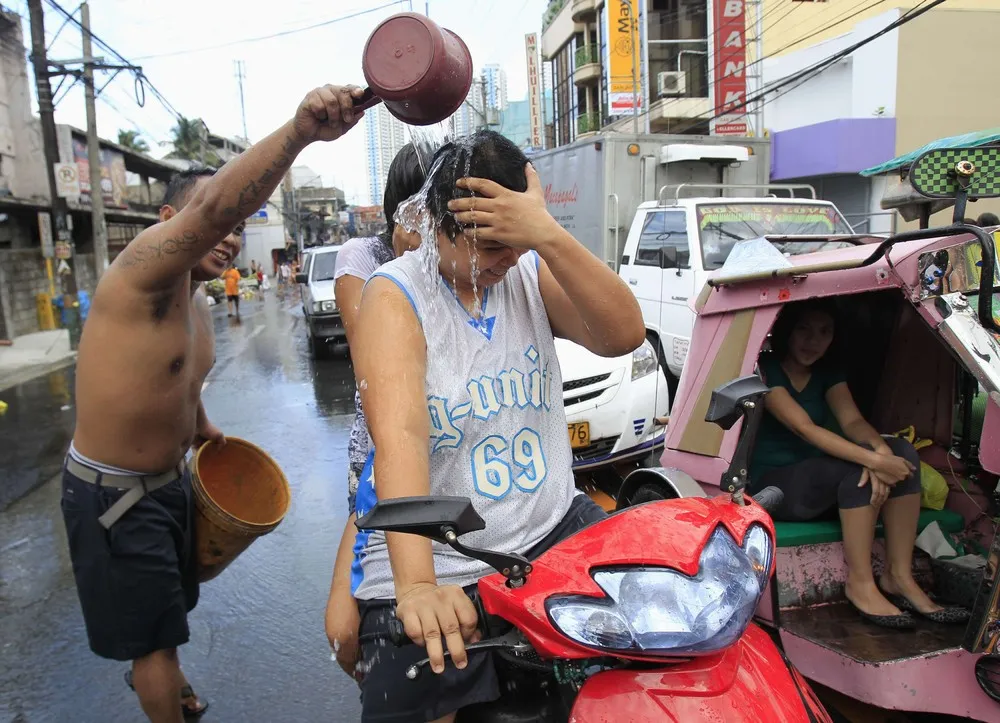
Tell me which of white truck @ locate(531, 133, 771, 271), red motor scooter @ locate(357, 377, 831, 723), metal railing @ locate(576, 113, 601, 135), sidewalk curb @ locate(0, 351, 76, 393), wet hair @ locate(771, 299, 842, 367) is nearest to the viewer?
red motor scooter @ locate(357, 377, 831, 723)

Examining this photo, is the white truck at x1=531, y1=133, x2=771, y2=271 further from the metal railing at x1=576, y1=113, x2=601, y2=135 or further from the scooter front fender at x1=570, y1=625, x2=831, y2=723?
the metal railing at x1=576, y1=113, x2=601, y2=135

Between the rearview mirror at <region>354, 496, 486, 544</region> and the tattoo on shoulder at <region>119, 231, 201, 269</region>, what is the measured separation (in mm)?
1215

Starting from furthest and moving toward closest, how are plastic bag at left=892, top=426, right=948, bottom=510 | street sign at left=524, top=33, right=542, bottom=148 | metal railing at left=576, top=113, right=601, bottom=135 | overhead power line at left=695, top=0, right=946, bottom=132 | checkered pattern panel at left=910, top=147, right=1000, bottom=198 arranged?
1. metal railing at left=576, top=113, right=601, bottom=135
2. street sign at left=524, top=33, right=542, bottom=148
3. overhead power line at left=695, top=0, right=946, bottom=132
4. plastic bag at left=892, top=426, right=948, bottom=510
5. checkered pattern panel at left=910, top=147, right=1000, bottom=198

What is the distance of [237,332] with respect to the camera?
18.7 metres

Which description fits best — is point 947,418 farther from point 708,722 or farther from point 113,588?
point 113,588

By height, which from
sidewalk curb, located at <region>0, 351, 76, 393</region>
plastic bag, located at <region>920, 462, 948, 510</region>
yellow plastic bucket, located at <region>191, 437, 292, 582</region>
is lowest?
sidewalk curb, located at <region>0, 351, 76, 393</region>

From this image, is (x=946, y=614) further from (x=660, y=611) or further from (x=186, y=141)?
(x=186, y=141)

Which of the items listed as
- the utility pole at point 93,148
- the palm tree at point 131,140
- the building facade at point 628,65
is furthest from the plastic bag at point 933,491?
the palm tree at point 131,140

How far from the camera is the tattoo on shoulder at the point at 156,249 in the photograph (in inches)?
79.8

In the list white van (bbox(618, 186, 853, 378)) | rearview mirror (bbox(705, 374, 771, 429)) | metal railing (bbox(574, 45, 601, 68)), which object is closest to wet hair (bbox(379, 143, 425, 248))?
rearview mirror (bbox(705, 374, 771, 429))

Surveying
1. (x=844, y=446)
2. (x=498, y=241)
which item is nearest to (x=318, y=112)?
(x=498, y=241)

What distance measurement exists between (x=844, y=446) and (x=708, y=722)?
210 cm

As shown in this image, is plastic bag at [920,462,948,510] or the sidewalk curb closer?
plastic bag at [920,462,948,510]

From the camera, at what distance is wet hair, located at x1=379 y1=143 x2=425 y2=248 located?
2.69 m
